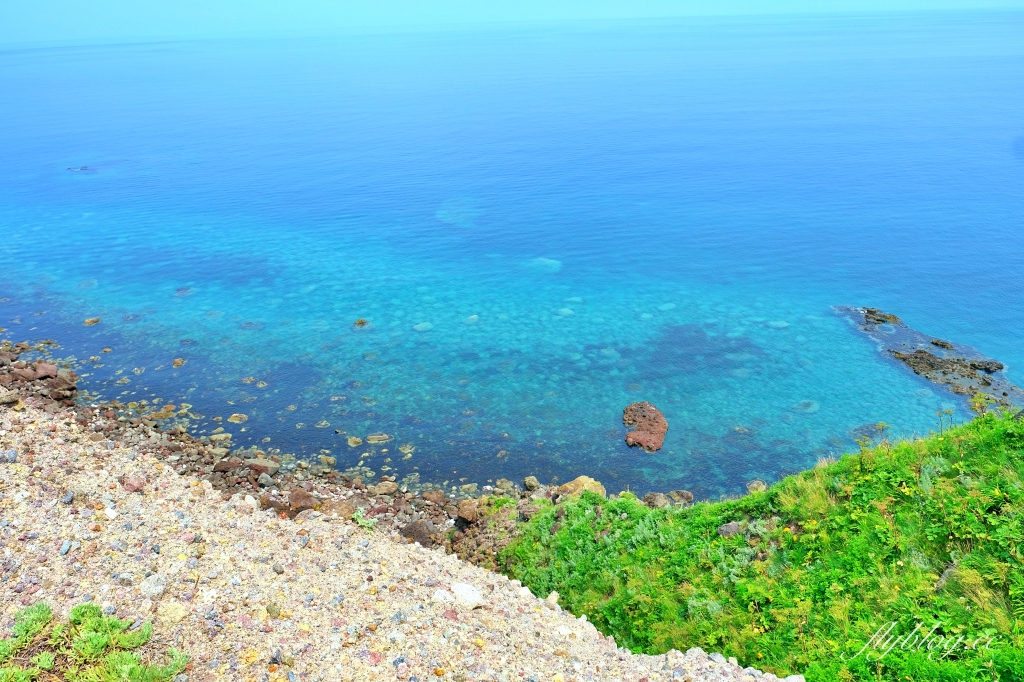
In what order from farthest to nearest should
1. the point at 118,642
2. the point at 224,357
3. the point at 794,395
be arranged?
the point at 224,357 < the point at 794,395 < the point at 118,642

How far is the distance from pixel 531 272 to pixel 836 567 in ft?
131

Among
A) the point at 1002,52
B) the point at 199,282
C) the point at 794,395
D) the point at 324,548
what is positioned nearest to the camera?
the point at 324,548

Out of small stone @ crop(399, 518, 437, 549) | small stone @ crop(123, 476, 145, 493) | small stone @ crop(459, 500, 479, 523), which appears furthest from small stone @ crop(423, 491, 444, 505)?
small stone @ crop(123, 476, 145, 493)

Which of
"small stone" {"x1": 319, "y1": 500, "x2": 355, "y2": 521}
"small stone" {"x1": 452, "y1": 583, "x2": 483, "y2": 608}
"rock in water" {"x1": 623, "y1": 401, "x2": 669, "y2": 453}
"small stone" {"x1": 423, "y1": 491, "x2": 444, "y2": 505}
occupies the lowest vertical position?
"rock in water" {"x1": 623, "y1": 401, "x2": 669, "y2": 453}

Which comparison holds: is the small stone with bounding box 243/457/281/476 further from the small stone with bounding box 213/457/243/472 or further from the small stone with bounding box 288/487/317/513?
the small stone with bounding box 288/487/317/513

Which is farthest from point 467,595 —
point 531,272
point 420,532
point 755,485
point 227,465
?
point 531,272

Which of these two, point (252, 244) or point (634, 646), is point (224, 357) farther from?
point (634, 646)

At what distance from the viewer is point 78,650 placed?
1416 cm

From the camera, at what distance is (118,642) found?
567 inches

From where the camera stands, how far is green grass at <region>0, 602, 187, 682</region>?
13.4m

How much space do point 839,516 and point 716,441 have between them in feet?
49.0

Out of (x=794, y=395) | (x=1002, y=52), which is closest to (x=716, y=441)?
(x=794, y=395)

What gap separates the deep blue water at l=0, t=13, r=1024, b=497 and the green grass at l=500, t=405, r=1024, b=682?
9781 mm

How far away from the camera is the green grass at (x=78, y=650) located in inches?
529
